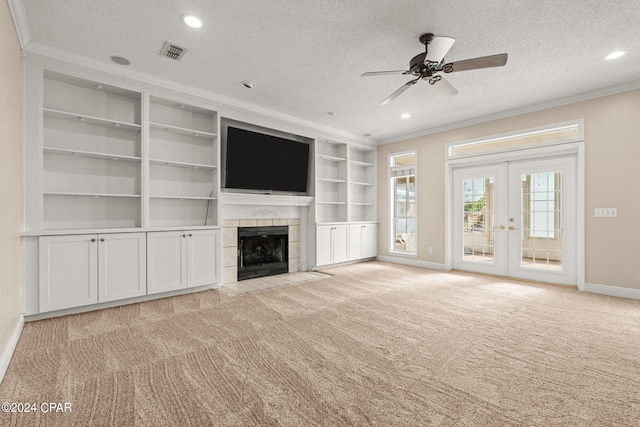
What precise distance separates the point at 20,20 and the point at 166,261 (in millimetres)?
2629

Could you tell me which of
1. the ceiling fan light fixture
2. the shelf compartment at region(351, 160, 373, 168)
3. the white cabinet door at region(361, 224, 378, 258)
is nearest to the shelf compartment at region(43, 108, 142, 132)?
the ceiling fan light fixture

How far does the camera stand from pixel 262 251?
511cm

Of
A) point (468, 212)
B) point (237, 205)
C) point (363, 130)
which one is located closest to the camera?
point (237, 205)

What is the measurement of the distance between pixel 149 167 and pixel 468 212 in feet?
17.3

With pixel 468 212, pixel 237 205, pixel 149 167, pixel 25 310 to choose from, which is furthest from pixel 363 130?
pixel 25 310

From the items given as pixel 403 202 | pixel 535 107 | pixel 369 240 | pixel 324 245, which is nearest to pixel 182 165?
Result: pixel 324 245

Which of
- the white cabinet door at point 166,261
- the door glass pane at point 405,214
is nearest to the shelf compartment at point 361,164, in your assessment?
the door glass pane at point 405,214

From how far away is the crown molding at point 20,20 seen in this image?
2.35 meters

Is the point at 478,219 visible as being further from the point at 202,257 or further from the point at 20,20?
the point at 20,20

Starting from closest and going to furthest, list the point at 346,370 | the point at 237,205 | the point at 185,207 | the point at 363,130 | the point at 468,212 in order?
the point at 346,370, the point at 185,207, the point at 237,205, the point at 468,212, the point at 363,130

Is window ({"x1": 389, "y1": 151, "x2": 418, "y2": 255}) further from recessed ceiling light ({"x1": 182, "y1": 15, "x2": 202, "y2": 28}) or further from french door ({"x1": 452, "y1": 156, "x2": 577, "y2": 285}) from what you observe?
recessed ceiling light ({"x1": 182, "y1": 15, "x2": 202, "y2": 28})

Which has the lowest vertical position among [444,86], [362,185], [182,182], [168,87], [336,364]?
[336,364]

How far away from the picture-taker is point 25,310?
2.82 metres

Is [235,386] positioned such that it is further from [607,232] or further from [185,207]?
[607,232]
